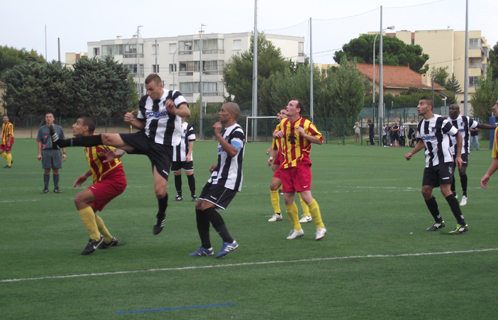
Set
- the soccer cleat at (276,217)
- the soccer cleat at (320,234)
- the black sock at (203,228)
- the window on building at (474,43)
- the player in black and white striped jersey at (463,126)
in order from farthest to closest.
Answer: the window on building at (474,43)
the player in black and white striped jersey at (463,126)
the soccer cleat at (276,217)
the soccer cleat at (320,234)
the black sock at (203,228)

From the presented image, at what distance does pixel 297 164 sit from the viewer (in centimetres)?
771

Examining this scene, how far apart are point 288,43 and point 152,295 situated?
3593 inches

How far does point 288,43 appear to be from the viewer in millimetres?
93562

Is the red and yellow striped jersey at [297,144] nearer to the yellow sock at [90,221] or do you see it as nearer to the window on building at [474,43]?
the yellow sock at [90,221]

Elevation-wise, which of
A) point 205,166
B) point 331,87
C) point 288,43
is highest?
point 288,43

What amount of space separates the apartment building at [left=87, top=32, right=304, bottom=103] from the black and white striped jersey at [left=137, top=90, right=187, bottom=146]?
8136 cm

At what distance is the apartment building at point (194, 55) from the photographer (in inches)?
3556

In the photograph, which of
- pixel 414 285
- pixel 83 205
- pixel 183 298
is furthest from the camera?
pixel 83 205

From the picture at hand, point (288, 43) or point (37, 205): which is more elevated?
point (288, 43)

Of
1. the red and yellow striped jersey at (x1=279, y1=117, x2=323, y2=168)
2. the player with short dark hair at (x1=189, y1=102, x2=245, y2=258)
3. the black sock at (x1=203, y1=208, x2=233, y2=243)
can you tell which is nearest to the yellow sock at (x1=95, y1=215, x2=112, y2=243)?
the player with short dark hair at (x1=189, y1=102, x2=245, y2=258)

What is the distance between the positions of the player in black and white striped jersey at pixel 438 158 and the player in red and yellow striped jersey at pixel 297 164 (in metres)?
1.73

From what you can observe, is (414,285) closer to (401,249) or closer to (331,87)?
(401,249)

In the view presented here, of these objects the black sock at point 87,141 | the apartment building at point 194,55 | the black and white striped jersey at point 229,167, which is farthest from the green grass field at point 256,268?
the apartment building at point 194,55

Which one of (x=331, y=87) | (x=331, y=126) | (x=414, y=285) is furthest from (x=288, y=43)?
(x=414, y=285)
